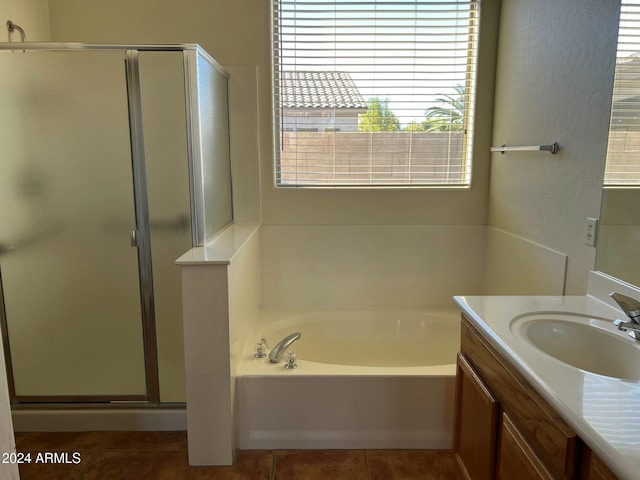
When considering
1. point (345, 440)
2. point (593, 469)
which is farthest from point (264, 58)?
point (593, 469)

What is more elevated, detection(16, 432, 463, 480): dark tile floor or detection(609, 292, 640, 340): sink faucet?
detection(609, 292, 640, 340): sink faucet

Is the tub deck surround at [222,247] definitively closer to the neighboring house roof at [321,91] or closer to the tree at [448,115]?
the neighboring house roof at [321,91]

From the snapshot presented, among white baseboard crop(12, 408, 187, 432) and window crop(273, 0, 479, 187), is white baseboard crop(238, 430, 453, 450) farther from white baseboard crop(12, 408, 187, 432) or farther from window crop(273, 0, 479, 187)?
window crop(273, 0, 479, 187)

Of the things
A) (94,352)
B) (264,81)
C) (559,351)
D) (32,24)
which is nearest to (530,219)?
(559,351)

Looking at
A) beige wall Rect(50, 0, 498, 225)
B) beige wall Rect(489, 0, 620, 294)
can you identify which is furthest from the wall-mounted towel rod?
beige wall Rect(50, 0, 498, 225)

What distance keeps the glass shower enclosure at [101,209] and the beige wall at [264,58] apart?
37cm

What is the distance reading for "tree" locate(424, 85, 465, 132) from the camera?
2.76m

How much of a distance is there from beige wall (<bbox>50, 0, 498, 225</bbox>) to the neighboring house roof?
0.50ft

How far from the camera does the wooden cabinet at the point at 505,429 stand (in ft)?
3.19

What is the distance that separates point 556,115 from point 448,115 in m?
0.87

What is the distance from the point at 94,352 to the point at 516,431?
79.9 inches

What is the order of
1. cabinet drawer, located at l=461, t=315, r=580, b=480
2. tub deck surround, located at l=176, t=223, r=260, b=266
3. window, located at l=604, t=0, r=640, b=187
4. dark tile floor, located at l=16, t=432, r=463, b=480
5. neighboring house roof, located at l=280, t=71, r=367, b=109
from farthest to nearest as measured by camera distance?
neighboring house roof, located at l=280, t=71, r=367, b=109 → dark tile floor, located at l=16, t=432, r=463, b=480 → tub deck surround, located at l=176, t=223, r=260, b=266 → window, located at l=604, t=0, r=640, b=187 → cabinet drawer, located at l=461, t=315, r=580, b=480

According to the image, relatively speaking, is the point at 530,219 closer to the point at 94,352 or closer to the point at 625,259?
the point at 625,259

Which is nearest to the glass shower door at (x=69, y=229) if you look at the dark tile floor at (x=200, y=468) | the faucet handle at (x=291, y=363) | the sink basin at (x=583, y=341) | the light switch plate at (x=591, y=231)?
the dark tile floor at (x=200, y=468)
